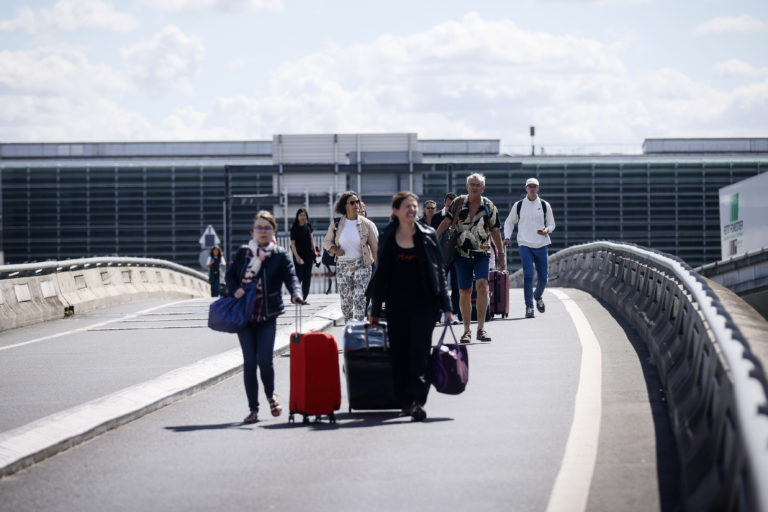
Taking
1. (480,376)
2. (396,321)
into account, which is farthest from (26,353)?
(396,321)

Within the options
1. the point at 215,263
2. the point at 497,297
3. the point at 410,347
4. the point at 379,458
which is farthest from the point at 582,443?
the point at 215,263

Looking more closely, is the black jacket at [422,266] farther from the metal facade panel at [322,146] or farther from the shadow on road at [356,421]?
the metal facade panel at [322,146]

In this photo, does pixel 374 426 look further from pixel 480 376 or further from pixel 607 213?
pixel 607 213

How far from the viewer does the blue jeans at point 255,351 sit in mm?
9477

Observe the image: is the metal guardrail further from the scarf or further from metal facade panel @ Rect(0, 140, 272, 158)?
metal facade panel @ Rect(0, 140, 272, 158)

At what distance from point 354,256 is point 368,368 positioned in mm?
5150

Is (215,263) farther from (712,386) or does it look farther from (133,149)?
(133,149)

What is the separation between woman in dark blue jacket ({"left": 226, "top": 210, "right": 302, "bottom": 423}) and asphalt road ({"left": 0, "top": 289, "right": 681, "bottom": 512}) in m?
0.41

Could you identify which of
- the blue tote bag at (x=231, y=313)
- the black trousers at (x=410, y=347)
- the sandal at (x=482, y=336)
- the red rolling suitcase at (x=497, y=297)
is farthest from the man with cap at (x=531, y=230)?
the blue tote bag at (x=231, y=313)

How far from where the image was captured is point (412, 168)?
240 ft

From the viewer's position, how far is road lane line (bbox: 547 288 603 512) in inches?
248

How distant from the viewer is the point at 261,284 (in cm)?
942

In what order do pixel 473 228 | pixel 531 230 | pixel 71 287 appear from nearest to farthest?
pixel 473 228
pixel 531 230
pixel 71 287

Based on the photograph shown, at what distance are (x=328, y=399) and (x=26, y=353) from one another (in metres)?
7.17
